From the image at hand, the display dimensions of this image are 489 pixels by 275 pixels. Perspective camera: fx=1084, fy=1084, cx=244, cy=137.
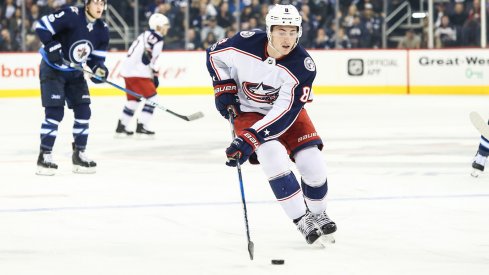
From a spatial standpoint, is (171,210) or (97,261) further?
(171,210)

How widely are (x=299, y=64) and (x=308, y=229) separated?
0.68 m

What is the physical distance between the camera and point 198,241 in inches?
183

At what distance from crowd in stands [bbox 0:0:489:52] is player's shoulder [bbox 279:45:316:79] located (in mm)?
12483

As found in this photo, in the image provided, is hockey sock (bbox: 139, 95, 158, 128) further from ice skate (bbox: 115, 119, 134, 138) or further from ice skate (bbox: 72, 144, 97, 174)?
ice skate (bbox: 72, 144, 97, 174)

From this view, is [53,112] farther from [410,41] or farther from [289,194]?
[410,41]

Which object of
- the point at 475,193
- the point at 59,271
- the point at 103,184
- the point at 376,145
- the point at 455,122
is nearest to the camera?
the point at 59,271

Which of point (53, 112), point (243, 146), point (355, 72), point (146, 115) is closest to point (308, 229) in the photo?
point (243, 146)

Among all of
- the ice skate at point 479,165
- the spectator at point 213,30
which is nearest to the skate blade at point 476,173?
the ice skate at point 479,165

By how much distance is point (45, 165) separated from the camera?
24.1ft

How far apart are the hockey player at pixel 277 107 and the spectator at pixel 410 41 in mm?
12557

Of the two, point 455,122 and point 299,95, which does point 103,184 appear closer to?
point 299,95

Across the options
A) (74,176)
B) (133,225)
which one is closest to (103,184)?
(74,176)

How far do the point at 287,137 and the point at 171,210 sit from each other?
1198 millimetres

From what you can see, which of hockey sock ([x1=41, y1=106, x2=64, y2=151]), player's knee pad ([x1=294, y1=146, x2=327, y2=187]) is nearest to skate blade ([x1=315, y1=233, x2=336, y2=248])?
player's knee pad ([x1=294, y1=146, x2=327, y2=187])
